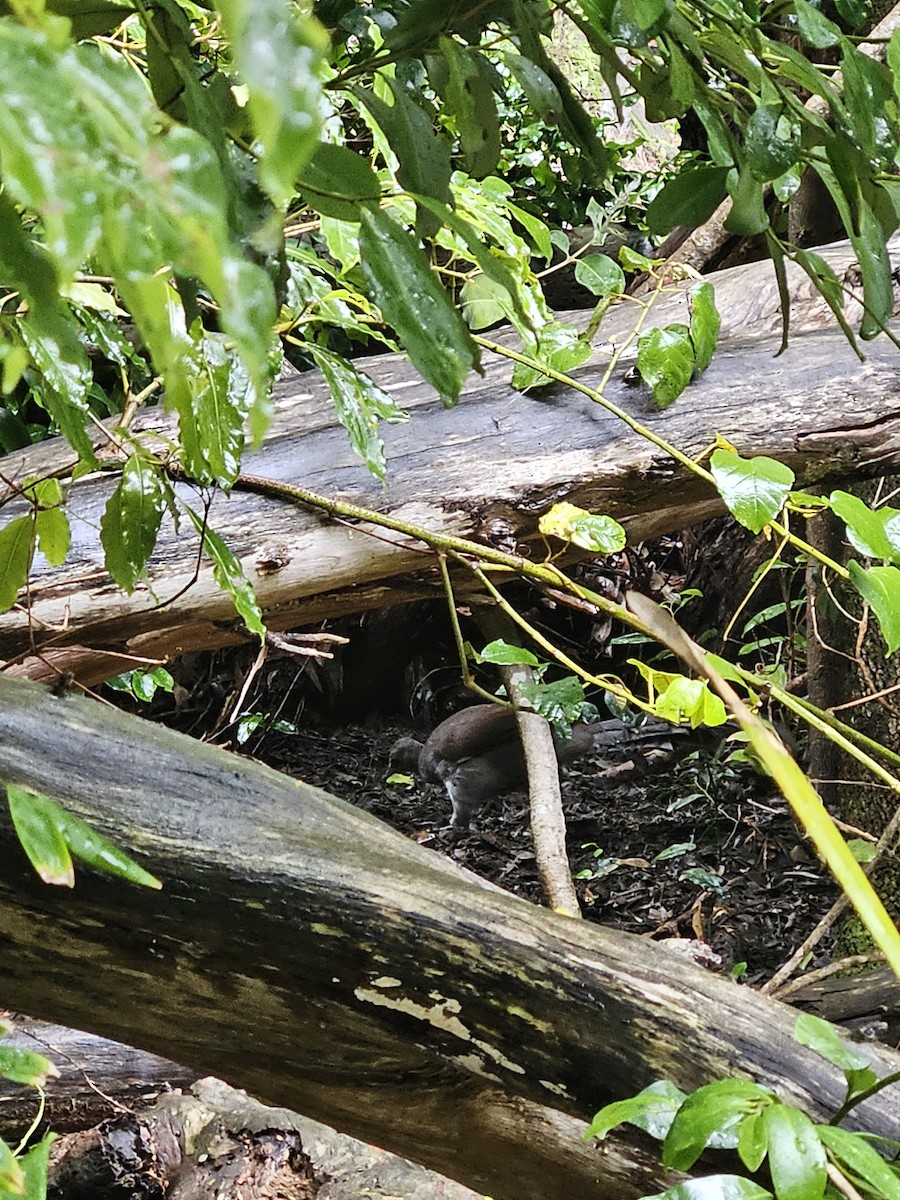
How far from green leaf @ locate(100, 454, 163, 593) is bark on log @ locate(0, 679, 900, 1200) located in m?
0.17

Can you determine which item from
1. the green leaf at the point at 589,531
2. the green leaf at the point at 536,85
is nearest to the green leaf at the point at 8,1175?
the green leaf at the point at 536,85

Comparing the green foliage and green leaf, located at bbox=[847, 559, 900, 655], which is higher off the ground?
green leaf, located at bbox=[847, 559, 900, 655]

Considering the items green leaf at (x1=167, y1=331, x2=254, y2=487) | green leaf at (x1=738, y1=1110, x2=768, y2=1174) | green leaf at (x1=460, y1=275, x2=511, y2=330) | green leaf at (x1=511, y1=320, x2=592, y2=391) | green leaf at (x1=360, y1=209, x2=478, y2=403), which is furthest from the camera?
green leaf at (x1=460, y1=275, x2=511, y2=330)

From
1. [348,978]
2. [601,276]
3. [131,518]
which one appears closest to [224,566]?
[131,518]

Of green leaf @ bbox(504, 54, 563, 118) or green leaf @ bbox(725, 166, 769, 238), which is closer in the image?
green leaf @ bbox(504, 54, 563, 118)

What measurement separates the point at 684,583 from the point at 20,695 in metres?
2.41

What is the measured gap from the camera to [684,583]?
3.06 meters

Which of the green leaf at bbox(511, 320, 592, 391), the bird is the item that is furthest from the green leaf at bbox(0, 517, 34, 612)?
the bird

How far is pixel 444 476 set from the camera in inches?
57.1

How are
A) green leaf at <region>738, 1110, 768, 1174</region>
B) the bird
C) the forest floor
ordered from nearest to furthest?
1. green leaf at <region>738, 1110, 768, 1174</region>
2. the forest floor
3. the bird

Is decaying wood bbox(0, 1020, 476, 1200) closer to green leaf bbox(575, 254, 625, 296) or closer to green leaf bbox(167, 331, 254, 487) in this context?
green leaf bbox(167, 331, 254, 487)

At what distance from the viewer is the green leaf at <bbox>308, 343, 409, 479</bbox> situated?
97cm

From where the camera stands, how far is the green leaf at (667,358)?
1421 millimetres

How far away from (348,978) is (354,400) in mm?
531
